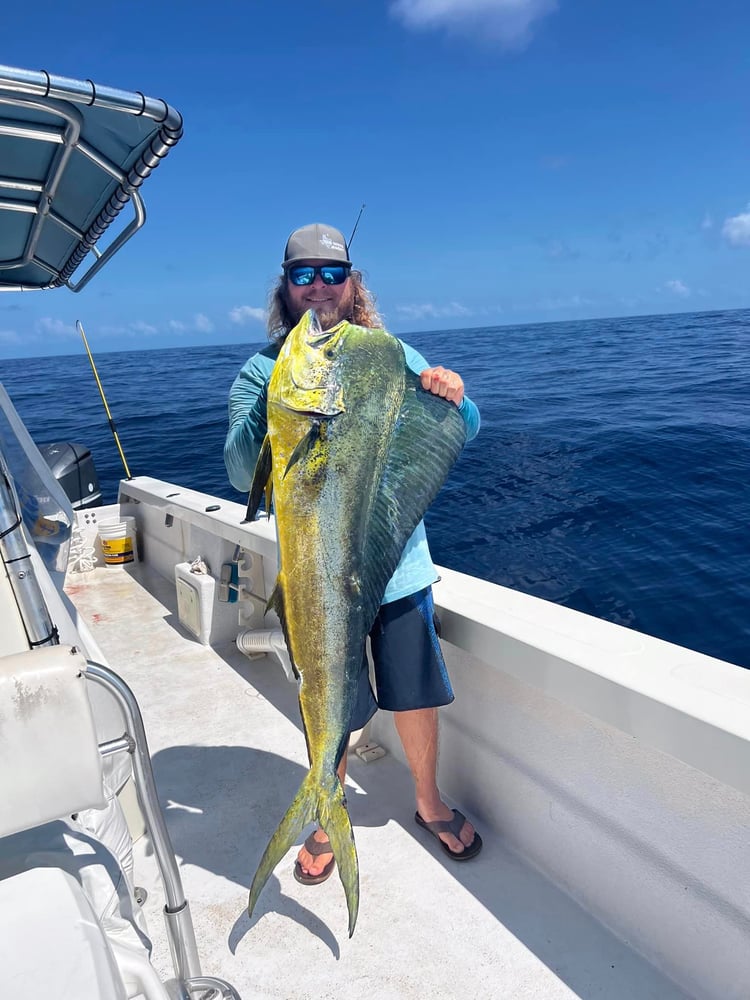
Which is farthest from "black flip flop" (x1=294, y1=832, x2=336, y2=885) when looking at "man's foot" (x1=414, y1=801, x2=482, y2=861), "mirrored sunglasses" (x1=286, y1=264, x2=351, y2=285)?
"mirrored sunglasses" (x1=286, y1=264, x2=351, y2=285)

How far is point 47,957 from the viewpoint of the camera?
1061 millimetres

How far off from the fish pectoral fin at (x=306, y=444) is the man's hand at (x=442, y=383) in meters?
0.31

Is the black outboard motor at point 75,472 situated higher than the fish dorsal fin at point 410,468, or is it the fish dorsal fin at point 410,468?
the fish dorsal fin at point 410,468

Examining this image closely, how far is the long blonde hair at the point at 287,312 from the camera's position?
2020 mm

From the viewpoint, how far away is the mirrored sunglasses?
6.18ft

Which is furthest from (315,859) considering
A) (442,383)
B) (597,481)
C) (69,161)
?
(597,481)

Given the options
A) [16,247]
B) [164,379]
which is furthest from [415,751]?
[164,379]

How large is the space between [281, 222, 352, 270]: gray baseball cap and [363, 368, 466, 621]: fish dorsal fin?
0.52 meters

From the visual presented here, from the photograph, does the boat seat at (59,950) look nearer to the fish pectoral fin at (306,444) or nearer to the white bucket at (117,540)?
the fish pectoral fin at (306,444)

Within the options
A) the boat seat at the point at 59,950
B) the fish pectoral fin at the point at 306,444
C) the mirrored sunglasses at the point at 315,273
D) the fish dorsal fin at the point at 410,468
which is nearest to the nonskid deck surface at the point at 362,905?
the boat seat at the point at 59,950

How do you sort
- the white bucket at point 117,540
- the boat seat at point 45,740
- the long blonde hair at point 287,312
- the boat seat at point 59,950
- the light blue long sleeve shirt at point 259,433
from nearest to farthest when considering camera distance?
the boat seat at point 59,950
the boat seat at point 45,740
the light blue long sleeve shirt at point 259,433
the long blonde hair at point 287,312
the white bucket at point 117,540

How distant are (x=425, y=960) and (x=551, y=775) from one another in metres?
0.65

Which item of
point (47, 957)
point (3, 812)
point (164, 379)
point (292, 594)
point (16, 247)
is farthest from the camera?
point (164, 379)

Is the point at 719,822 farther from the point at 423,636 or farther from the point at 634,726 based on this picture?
the point at 423,636
